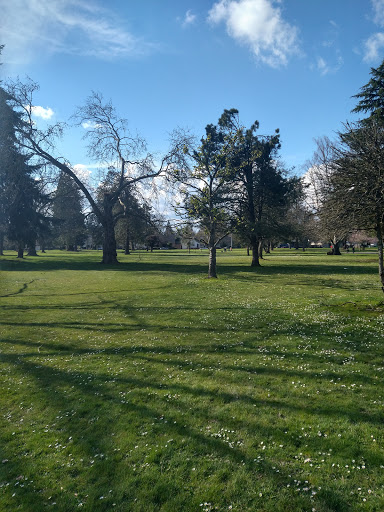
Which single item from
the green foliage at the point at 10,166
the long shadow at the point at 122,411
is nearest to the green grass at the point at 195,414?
the long shadow at the point at 122,411

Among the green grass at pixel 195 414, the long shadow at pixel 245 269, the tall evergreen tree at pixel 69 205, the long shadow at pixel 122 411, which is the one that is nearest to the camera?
the green grass at pixel 195 414

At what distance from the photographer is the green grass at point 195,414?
352cm

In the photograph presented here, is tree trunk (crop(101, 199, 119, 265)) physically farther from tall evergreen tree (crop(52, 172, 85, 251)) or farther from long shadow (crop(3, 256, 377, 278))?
long shadow (crop(3, 256, 377, 278))

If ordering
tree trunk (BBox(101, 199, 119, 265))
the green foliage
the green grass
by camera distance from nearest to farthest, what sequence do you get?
the green grass, the green foliage, tree trunk (BBox(101, 199, 119, 265))

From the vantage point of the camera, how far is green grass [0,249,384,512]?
11.5ft

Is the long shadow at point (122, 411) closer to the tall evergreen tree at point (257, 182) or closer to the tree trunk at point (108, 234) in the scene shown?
the tall evergreen tree at point (257, 182)

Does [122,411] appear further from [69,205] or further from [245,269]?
[69,205]

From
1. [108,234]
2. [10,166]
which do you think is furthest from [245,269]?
[10,166]

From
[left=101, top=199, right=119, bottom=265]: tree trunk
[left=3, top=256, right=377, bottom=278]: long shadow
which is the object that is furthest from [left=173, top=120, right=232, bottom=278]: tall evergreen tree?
[left=101, top=199, right=119, bottom=265]: tree trunk

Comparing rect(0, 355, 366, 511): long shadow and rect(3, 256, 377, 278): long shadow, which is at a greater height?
rect(3, 256, 377, 278): long shadow

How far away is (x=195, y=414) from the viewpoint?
5.02m

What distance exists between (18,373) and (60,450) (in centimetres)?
337

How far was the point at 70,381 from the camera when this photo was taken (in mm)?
Result: 6473

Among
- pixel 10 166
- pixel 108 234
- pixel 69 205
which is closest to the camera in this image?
pixel 10 166
